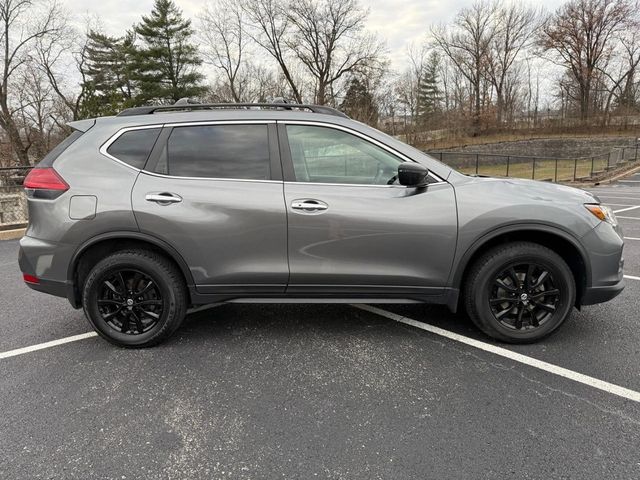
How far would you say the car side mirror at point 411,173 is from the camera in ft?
9.12

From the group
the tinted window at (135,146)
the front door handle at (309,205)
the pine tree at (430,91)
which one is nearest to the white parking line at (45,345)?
the tinted window at (135,146)

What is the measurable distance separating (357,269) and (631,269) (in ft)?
13.6

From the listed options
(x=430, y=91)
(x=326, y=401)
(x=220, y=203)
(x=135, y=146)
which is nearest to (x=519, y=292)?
(x=326, y=401)

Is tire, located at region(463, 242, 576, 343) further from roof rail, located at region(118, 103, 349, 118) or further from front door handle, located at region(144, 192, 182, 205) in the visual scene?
front door handle, located at region(144, 192, 182, 205)

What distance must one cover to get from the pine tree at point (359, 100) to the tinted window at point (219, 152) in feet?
A: 108

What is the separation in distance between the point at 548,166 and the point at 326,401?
33863 millimetres

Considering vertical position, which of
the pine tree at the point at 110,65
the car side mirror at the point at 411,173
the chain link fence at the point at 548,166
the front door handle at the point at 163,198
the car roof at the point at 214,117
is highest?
the pine tree at the point at 110,65

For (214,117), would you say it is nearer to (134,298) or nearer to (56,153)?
(56,153)

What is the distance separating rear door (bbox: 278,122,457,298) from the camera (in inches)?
114

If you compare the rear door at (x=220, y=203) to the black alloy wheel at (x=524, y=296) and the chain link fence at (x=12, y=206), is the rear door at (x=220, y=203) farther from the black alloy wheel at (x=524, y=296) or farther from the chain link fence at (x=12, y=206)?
the chain link fence at (x=12, y=206)

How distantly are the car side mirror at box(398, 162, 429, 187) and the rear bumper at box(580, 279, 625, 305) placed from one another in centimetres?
153

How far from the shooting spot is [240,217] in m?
2.92

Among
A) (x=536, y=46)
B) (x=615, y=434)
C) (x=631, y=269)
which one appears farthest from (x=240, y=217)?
(x=536, y=46)

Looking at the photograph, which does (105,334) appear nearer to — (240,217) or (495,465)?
(240,217)
